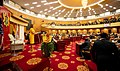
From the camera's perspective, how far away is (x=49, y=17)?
20.7 metres

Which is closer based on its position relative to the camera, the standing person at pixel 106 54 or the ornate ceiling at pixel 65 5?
the standing person at pixel 106 54

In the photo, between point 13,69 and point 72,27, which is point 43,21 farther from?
point 13,69

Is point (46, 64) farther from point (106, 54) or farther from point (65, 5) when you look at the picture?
point (65, 5)

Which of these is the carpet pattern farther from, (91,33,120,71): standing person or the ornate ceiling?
the ornate ceiling

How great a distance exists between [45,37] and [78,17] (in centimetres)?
2024

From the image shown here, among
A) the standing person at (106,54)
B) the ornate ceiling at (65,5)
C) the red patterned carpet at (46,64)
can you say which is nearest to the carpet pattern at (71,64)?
the red patterned carpet at (46,64)

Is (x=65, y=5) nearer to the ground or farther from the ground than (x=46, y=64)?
farther from the ground

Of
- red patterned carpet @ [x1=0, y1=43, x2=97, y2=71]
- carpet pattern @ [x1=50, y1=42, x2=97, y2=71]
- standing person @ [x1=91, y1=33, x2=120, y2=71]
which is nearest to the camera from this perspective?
standing person @ [x1=91, y1=33, x2=120, y2=71]

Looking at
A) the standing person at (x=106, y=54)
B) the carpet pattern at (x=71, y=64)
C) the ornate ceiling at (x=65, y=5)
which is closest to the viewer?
the standing person at (x=106, y=54)

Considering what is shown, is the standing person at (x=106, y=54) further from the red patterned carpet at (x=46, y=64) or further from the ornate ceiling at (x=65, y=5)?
the ornate ceiling at (x=65, y=5)

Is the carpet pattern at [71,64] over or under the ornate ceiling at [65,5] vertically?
under

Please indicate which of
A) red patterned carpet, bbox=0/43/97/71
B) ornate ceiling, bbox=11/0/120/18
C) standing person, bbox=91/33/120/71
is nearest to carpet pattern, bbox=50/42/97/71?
red patterned carpet, bbox=0/43/97/71

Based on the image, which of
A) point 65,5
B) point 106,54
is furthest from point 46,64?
point 65,5

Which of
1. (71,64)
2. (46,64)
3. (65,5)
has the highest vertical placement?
(65,5)
